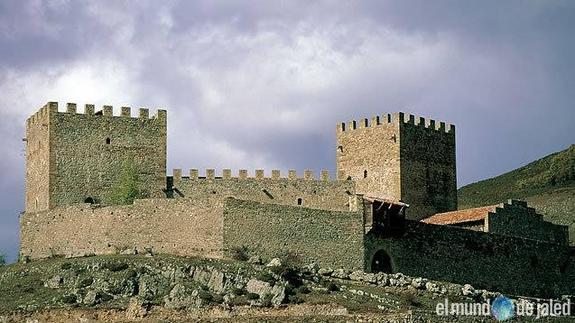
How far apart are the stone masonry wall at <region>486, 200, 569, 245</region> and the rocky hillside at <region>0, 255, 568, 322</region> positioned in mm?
11266

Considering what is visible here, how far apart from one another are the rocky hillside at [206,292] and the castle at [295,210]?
5.71 ft

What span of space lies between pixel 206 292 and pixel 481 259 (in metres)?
18.0

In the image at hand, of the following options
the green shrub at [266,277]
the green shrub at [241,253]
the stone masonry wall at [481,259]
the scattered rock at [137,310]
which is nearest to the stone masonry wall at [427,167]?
the stone masonry wall at [481,259]

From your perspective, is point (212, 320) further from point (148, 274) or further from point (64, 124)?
point (64, 124)

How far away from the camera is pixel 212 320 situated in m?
47.7

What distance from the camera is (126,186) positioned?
206 ft

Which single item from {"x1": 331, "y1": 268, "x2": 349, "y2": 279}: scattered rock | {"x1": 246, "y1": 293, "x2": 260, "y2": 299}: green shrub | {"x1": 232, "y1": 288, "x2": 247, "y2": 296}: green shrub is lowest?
{"x1": 246, "y1": 293, "x2": 260, "y2": 299}: green shrub

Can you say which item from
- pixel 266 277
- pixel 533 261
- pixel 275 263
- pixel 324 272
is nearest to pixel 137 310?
pixel 266 277

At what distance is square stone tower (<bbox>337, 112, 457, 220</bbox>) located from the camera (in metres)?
67.2

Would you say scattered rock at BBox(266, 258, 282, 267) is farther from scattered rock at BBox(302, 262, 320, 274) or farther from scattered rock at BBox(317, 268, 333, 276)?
scattered rock at BBox(317, 268, 333, 276)

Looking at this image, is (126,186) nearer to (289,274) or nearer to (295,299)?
(289,274)

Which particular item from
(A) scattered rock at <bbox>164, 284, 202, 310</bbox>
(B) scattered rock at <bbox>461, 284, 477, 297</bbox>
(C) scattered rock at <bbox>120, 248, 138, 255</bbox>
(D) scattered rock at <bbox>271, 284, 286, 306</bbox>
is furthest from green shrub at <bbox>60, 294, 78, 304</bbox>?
(B) scattered rock at <bbox>461, 284, 477, 297</bbox>

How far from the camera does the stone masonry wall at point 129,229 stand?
54.3m

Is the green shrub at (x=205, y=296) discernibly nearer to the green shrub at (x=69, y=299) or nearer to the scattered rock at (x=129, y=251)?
the green shrub at (x=69, y=299)
